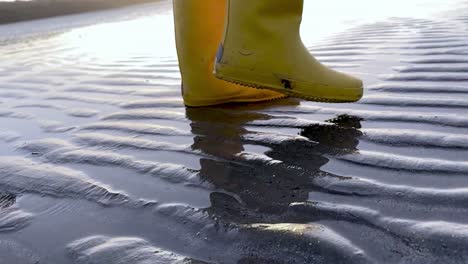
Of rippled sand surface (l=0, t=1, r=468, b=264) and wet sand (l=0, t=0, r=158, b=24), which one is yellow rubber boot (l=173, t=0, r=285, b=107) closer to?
rippled sand surface (l=0, t=1, r=468, b=264)

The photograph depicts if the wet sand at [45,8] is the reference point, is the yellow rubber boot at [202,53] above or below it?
above

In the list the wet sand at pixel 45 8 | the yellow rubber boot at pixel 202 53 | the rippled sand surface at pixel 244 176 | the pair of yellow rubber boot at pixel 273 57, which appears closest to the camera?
the rippled sand surface at pixel 244 176

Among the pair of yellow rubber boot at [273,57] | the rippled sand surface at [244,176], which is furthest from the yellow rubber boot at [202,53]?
the pair of yellow rubber boot at [273,57]

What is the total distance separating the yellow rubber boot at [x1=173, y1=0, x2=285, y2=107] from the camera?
2.11m

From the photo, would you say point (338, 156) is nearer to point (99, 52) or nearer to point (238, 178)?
point (238, 178)

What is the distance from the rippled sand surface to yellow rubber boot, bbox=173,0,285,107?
53 mm

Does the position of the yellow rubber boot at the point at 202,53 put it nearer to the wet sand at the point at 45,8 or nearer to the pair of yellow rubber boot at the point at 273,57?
the pair of yellow rubber boot at the point at 273,57

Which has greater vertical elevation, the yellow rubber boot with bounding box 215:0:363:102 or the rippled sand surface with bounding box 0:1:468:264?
the yellow rubber boot with bounding box 215:0:363:102

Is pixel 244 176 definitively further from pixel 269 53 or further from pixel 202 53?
pixel 202 53

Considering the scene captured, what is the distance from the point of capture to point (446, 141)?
1604 millimetres

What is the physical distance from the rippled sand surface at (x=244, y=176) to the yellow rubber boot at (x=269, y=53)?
0.14 meters

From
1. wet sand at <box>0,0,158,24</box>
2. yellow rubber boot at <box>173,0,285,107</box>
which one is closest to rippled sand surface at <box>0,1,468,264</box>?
yellow rubber boot at <box>173,0,285,107</box>

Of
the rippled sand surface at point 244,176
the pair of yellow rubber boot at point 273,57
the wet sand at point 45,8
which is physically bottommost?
the wet sand at point 45,8

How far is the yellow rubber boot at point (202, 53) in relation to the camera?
2.11 m
